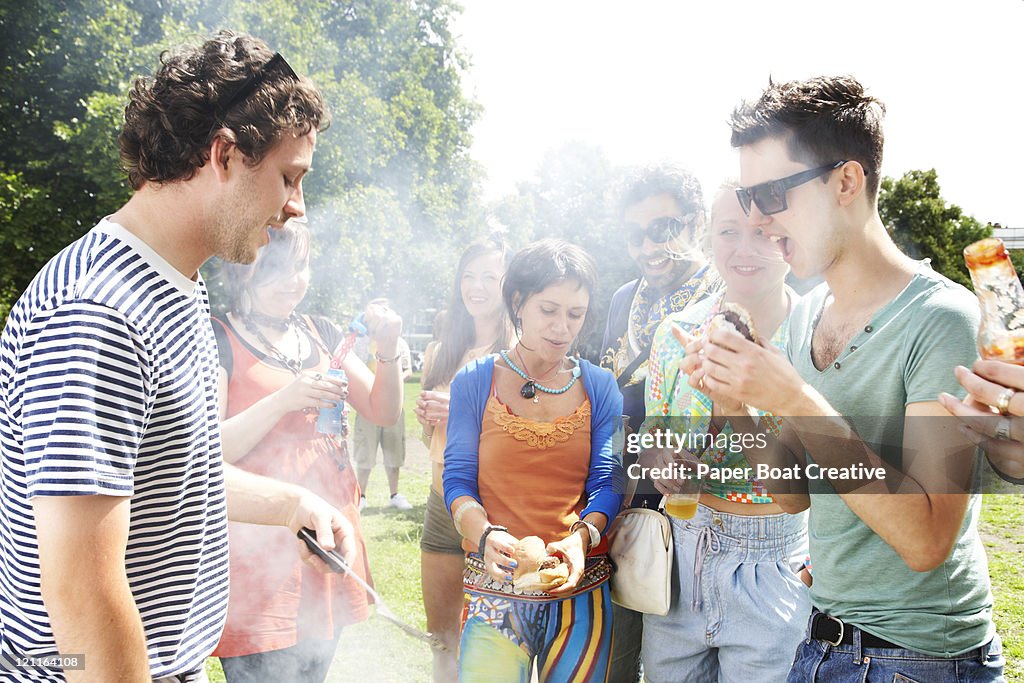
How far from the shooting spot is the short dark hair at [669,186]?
232 centimetres

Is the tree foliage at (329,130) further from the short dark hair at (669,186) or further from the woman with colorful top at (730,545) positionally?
the woman with colorful top at (730,545)

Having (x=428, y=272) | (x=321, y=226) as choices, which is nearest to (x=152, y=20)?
(x=321, y=226)

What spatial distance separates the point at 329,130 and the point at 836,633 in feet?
24.8

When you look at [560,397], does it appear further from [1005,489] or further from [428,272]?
[428,272]

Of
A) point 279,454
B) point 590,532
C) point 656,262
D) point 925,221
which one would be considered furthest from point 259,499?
point 925,221

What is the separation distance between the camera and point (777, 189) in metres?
1.49

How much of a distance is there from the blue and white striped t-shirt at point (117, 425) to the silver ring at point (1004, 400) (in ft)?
4.64

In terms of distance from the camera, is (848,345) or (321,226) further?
(321,226)

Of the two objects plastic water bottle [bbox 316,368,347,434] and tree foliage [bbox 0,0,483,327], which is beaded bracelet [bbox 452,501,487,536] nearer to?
plastic water bottle [bbox 316,368,347,434]

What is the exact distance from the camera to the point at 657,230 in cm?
236

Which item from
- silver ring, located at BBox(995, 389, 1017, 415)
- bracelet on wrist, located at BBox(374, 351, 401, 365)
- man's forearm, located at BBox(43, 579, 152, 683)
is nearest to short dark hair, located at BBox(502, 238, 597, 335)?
bracelet on wrist, located at BBox(374, 351, 401, 365)

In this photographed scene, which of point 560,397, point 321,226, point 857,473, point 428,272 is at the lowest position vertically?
point 857,473

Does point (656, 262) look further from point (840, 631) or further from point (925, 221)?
point (925, 221)

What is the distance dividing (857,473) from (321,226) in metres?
6.62
